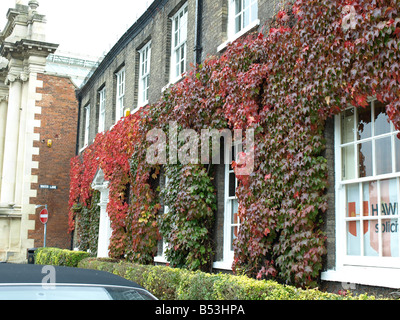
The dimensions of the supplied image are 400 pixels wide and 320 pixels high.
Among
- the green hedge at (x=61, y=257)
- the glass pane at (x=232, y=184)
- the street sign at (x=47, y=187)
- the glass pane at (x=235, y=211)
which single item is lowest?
the green hedge at (x=61, y=257)

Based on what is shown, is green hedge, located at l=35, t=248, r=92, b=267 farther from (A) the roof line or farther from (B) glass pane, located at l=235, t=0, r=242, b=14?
(B) glass pane, located at l=235, t=0, r=242, b=14

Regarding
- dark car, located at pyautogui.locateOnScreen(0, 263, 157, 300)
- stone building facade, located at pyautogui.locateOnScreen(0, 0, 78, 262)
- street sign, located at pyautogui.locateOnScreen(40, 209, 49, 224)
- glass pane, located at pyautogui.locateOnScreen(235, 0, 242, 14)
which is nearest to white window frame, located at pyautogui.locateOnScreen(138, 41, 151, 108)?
glass pane, located at pyautogui.locateOnScreen(235, 0, 242, 14)

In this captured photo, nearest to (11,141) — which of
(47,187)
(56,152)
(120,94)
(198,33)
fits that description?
(56,152)

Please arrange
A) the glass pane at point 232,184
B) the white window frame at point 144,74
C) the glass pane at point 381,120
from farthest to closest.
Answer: the white window frame at point 144,74
the glass pane at point 232,184
the glass pane at point 381,120

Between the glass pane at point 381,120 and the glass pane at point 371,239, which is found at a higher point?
the glass pane at point 381,120

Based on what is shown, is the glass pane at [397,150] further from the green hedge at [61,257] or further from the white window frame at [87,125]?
the white window frame at [87,125]

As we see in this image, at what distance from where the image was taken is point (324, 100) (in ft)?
24.8

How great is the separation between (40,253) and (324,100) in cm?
1643

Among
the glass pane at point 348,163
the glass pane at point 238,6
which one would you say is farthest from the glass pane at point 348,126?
the glass pane at point 238,6

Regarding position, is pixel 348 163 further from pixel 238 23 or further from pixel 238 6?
pixel 238 6

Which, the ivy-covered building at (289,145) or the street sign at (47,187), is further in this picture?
the street sign at (47,187)

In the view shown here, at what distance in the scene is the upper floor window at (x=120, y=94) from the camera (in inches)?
699

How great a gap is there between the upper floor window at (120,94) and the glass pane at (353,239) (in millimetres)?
11481

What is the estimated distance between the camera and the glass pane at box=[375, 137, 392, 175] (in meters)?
6.98
